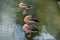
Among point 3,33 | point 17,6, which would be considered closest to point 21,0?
point 17,6

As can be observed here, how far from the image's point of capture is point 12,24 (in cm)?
169

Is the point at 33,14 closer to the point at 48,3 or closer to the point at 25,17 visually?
the point at 25,17

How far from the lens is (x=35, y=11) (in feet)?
6.03

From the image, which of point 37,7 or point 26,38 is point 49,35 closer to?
point 26,38

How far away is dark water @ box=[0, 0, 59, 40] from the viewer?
154 centimetres

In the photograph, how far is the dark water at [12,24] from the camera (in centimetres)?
154

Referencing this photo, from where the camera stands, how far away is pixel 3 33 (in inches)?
62.5

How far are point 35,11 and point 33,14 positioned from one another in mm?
82

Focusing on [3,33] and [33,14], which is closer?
[3,33]

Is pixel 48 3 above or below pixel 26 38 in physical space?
above

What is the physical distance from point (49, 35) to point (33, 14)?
303 millimetres

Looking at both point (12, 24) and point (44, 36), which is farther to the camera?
point (12, 24)

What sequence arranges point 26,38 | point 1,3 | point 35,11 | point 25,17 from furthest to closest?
point 1,3 → point 35,11 → point 25,17 → point 26,38

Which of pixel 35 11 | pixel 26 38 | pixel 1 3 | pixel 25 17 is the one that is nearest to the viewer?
pixel 26 38
